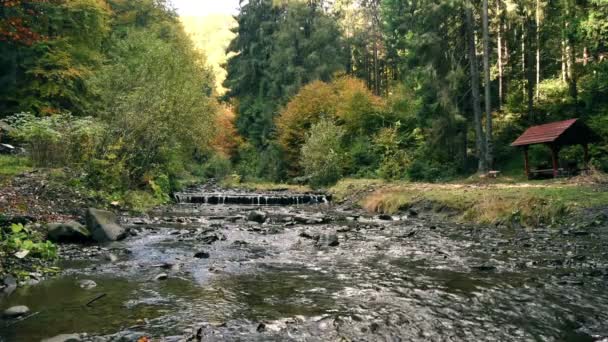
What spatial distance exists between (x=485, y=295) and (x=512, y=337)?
1.53m

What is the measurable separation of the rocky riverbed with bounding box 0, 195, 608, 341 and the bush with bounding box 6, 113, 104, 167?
20.6 feet

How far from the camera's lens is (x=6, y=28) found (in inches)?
899

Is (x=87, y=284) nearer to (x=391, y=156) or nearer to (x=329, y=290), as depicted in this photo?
(x=329, y=290)

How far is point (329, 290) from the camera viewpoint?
6.52 metres

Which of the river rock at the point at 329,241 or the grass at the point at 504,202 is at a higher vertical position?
the grass at the point at 504,202

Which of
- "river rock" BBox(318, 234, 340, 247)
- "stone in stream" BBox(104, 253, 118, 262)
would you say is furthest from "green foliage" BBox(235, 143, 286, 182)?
"stone in stream" BBox(104, 253, 118, 262)

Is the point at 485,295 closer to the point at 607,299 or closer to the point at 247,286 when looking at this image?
the point at 607,299

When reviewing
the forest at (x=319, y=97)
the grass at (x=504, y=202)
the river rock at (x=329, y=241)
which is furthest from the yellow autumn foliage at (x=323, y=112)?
the river rock at (x=329, y=241)

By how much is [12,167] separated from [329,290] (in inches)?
554

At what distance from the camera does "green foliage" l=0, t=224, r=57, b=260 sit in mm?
7730

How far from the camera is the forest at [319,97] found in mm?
18359

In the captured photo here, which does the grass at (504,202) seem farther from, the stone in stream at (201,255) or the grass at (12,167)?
the grass at (12,167)

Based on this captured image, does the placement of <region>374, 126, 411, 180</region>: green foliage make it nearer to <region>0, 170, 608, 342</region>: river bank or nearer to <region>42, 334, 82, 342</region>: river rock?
<region>0, 170, 608, 342</region>: river bank

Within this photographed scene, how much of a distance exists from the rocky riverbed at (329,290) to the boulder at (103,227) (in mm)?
477
